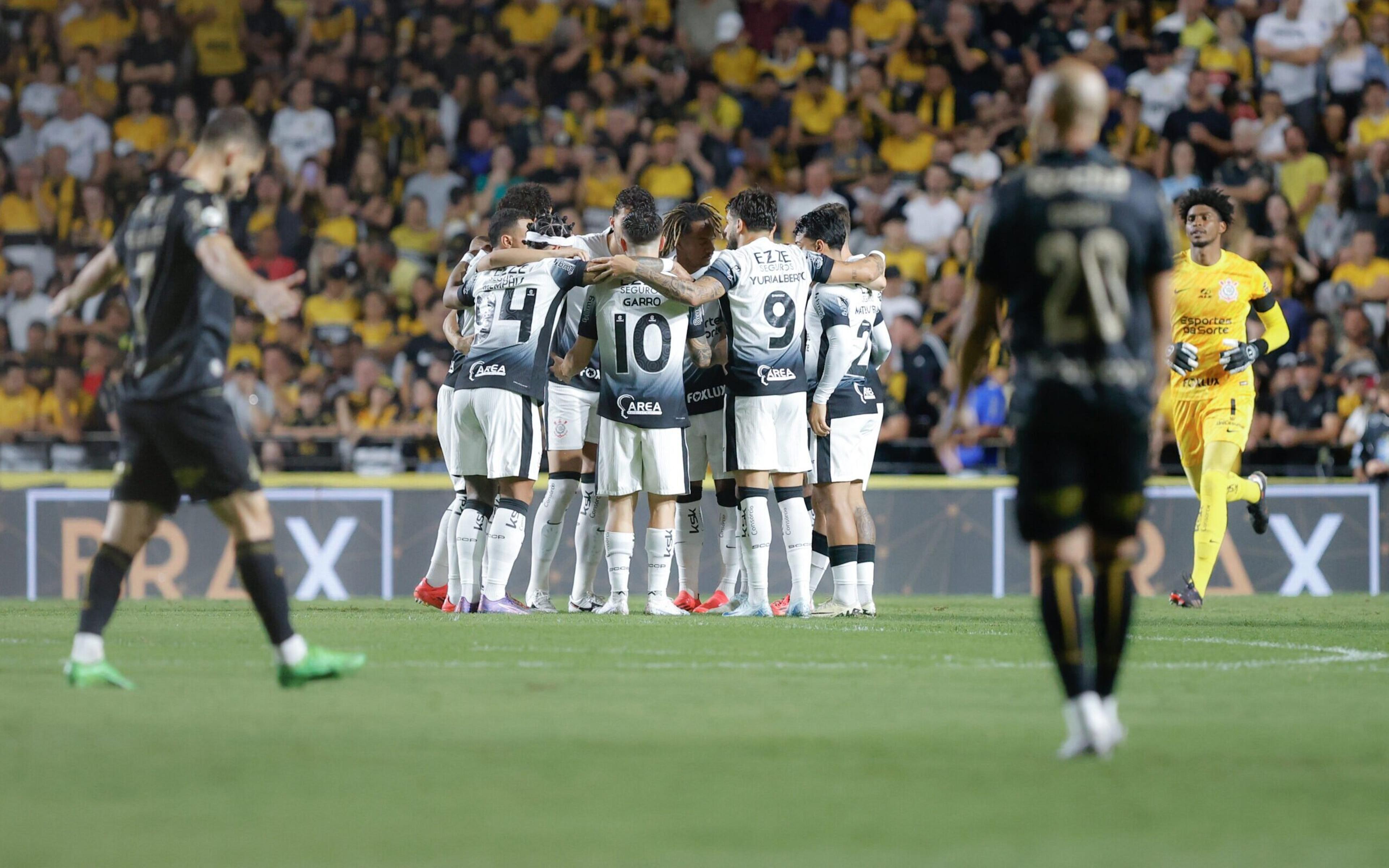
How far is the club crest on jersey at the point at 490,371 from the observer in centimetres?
1174

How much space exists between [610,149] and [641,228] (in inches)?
330

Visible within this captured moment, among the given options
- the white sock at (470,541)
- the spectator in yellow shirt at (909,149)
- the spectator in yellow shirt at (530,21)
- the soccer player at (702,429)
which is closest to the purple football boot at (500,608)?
the white sock at (470,541)

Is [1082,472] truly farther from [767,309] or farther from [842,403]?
[842,403]

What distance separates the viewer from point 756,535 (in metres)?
11.6

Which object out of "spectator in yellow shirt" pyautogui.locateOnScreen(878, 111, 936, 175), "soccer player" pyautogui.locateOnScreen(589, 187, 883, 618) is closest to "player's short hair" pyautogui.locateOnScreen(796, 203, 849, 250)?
"soccer player" pyautogui.locateOnScreen(589, 187, 883, 618)

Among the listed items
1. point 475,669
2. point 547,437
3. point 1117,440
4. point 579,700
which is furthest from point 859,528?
point 1117,440

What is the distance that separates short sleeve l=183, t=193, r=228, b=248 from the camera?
6.88 m

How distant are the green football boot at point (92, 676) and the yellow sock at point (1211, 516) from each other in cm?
738

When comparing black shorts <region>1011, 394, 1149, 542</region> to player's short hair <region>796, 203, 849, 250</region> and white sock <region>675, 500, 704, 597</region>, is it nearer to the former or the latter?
player's short hair <region>796, 203, 849, 250</region>

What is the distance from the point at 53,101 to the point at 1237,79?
42.7 ft

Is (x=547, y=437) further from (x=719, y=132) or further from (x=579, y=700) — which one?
(x=719, y=132)

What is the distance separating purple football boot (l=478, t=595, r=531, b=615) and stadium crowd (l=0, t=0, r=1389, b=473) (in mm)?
4636

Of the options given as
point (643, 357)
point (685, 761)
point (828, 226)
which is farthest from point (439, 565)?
point (685, 761)

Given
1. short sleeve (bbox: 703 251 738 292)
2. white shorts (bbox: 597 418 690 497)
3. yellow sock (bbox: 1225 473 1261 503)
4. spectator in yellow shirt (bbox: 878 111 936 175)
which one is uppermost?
spectator in yellow shirt (bbox: 878 111 936 175)
